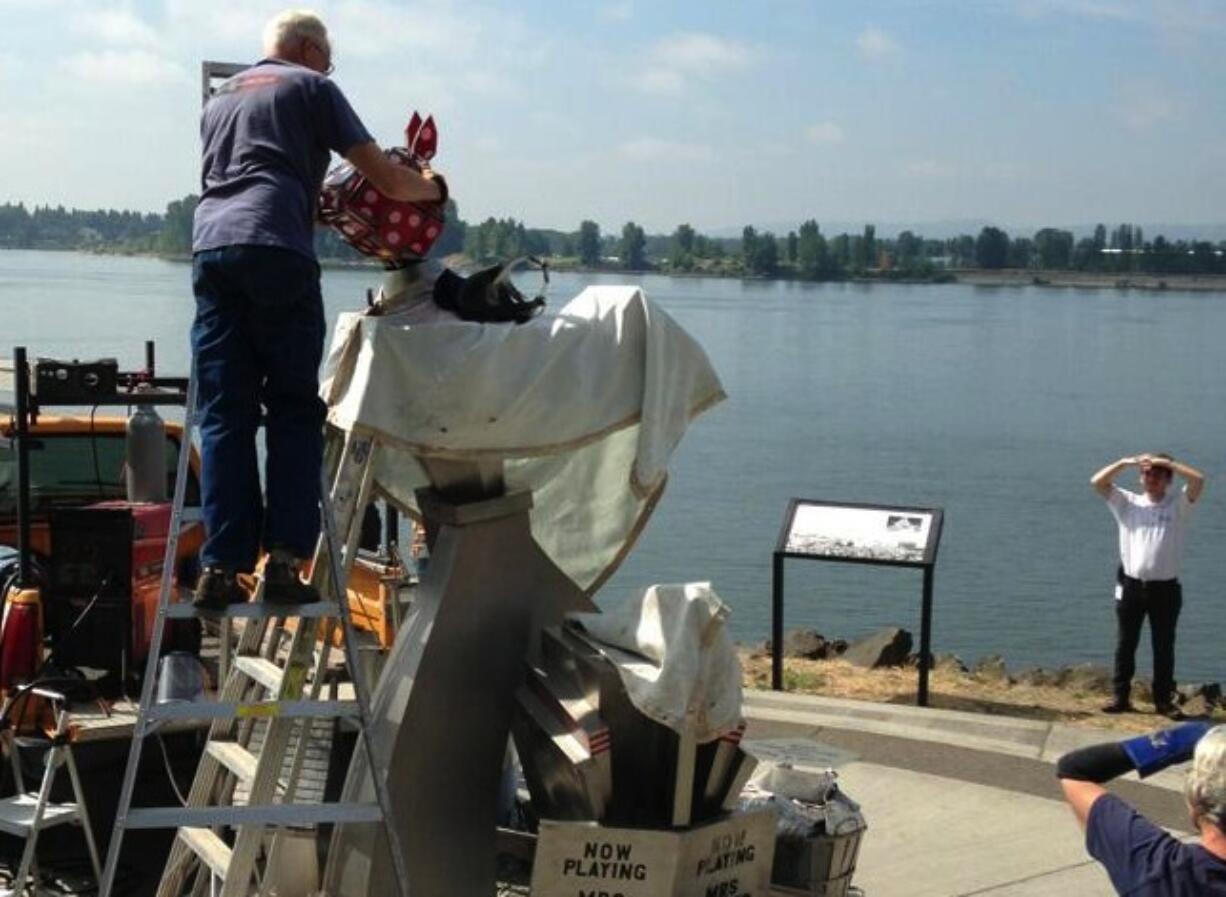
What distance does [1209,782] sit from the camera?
3.73m

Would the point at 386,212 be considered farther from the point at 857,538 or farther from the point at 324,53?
the point at 857,538

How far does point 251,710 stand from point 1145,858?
2.37m

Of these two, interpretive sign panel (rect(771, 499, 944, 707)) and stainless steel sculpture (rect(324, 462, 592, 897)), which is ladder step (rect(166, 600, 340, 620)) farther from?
interpretive sign panel (rect(771, 499, 944, 707))

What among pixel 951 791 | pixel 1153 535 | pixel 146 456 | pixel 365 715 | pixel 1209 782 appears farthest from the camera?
pixel 1153 535

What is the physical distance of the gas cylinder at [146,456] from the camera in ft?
26.6

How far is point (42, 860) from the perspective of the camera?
24.1ft

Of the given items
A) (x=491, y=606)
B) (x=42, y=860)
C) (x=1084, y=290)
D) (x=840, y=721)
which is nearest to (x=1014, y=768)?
(x=840, y=721)

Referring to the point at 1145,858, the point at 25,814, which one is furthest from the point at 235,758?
the point at 1145,858

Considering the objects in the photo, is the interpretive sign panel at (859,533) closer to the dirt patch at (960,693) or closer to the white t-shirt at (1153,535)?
the dirt patch at (960,693)

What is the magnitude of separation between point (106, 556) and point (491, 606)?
1.78 metres

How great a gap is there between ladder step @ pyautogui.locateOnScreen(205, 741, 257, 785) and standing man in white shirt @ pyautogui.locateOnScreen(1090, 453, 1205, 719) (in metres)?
7.34

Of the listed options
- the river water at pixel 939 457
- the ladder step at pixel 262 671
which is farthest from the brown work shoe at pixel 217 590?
the river water at pixel 939 457

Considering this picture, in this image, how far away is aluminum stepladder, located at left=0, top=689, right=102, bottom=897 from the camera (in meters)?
5.94

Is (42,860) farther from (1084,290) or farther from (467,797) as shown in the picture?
(1084,290)
